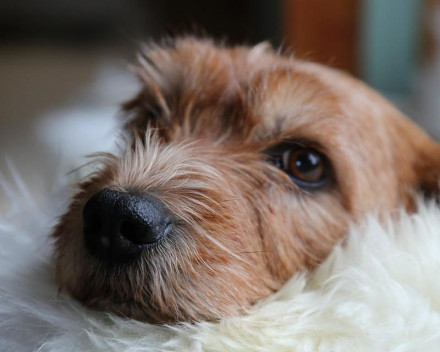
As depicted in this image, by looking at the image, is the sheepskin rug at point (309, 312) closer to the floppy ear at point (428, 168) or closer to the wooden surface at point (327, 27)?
the floppy ear at point (428, 168)

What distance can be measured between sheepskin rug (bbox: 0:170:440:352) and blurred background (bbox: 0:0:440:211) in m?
0.50

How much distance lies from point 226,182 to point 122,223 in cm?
37

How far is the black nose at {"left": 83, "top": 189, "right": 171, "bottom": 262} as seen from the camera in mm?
1261

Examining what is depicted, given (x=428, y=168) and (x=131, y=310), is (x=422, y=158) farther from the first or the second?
(x=131, y=310)

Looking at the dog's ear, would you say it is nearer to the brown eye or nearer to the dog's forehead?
the dog's forehead

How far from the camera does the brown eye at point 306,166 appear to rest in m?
1.75

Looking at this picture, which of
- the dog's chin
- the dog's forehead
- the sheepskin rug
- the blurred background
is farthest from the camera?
the blurred background

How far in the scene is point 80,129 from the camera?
13.2 ft

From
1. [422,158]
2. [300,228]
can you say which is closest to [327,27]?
[422,158]

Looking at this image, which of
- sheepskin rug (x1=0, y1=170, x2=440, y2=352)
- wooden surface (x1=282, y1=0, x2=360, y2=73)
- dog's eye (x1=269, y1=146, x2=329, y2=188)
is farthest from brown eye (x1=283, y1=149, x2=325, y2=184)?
wooden surface (x1=282, y1=0, x2=360, y2=73)

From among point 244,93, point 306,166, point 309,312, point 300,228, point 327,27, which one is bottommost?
point 309,312

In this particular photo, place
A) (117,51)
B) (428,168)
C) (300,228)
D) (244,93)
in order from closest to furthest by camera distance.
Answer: (300,228)
(244,93)
(428,168)
(117,51)

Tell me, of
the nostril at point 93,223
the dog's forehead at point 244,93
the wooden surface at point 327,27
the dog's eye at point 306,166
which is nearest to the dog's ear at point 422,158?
the dog's forehead at point 244,93

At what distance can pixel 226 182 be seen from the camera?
156cm
